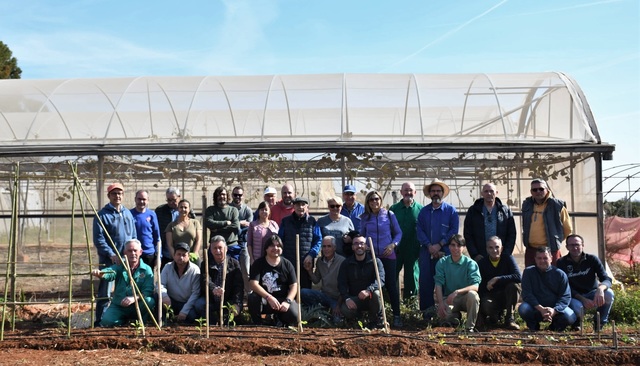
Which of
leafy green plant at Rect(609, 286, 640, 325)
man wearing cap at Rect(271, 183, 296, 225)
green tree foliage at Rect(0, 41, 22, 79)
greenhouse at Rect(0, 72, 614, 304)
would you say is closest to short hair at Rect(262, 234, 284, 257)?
man wearing cap at Rect(271, 183, 296, 225)

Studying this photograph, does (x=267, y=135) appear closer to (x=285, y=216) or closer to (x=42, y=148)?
(x=285, y=216)

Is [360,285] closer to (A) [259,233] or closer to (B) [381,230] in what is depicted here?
(B) [381,230]

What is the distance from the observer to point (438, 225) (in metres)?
7.52

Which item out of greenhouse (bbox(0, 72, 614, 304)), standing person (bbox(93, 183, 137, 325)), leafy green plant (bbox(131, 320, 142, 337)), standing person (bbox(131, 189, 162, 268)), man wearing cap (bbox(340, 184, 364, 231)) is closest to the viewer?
leafy green plant (bbox(131, 320, 142, 337))

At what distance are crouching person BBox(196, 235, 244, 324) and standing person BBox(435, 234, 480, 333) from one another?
2.21 metres

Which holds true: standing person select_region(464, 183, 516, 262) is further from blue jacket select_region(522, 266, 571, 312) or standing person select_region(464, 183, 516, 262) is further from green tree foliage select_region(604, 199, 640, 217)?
green tree foliage select_region(604, 199, 640, 217)

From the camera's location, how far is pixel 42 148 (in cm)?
965

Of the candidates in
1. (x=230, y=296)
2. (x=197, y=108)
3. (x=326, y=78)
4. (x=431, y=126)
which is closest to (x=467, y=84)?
(x=431, y=126)

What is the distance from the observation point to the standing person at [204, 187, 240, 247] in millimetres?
7598

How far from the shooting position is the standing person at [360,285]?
6.98 metres

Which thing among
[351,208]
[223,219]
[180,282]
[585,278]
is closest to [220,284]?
[180,282]

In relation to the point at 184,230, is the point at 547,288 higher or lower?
lower

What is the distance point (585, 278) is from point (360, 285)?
2.51 meters

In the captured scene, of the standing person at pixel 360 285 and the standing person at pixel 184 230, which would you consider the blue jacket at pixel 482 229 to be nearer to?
the standing person at pixel 360 285
